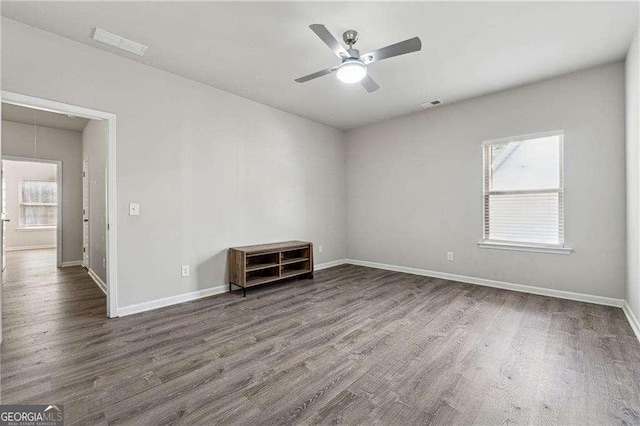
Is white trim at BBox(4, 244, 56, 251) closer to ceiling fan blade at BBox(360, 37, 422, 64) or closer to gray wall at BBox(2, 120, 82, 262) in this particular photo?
gray wall at BBox(2, 120, 82, 262)

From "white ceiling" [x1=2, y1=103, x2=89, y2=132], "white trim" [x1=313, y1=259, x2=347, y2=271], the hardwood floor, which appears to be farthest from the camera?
"white trim" [x1=313, y1=259, x2=347, y2=271]

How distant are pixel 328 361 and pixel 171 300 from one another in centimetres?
225

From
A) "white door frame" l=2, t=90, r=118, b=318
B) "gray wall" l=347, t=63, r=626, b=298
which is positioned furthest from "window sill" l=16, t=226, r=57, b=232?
"gray wall" l=347, t=63, r=626, b=298

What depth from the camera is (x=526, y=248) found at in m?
3.79

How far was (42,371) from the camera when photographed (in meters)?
1.99

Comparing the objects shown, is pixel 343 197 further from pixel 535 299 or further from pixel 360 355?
pixel 360 355

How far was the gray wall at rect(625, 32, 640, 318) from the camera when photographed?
8.42 ft

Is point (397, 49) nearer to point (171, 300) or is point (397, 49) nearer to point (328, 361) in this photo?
point (328, 361)

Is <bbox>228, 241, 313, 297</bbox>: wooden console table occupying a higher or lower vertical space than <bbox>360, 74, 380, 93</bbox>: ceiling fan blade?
lower

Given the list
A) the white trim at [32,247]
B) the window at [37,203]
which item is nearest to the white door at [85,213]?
the white trim at [32,247]

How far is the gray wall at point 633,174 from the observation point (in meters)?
2.57

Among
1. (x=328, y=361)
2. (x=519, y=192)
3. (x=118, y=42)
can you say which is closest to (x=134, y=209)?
(x=118, y=42)

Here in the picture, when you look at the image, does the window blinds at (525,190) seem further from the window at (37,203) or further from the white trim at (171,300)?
the window at (37,203)

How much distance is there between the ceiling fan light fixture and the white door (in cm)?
545
